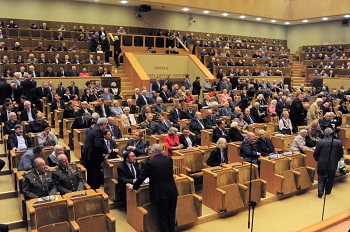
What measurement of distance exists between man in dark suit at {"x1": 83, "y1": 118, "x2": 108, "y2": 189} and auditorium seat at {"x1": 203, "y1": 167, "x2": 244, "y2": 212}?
1.57 meters

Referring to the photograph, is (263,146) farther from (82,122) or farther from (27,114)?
(27,114)

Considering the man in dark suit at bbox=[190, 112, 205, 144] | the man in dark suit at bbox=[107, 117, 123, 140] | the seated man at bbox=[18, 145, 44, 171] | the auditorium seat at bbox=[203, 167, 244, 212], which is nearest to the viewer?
the seated man at bbox=[18, 145, 44, 171]

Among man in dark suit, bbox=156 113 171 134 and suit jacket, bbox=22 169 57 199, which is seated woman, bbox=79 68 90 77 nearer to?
man in dark suit, bbox=156 113 171 134

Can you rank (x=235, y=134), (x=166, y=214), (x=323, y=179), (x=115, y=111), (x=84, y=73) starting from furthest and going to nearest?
1. (x=84, y=73)
2. (x=115, y=111)
3. (x=235, y=134)
4. (x=323, y=179)
5. (x=166, y=214)

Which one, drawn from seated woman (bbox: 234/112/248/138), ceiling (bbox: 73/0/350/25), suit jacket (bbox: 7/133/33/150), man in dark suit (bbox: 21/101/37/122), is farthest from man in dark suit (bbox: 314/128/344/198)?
ceiling (bbox: 73/0/350/25)

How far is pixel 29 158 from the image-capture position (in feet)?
16.0

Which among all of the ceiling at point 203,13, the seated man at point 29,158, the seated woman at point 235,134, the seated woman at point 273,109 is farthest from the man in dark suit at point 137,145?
the ceiling at point 203,13

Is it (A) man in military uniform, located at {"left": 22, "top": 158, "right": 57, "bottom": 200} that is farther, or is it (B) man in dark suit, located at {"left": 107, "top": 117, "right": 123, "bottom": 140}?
(B) man in dark suit, located at {"left": 107, "top": 117, "right": 123, "bottom": 140}

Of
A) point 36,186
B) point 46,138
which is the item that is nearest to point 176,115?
point 46,138

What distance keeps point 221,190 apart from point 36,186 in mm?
2453

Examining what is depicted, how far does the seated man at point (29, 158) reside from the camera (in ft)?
Answer: 15.8

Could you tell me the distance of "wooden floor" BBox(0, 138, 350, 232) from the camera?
4.72 meters

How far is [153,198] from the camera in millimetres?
4227

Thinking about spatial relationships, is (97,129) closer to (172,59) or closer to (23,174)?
(23,174)
